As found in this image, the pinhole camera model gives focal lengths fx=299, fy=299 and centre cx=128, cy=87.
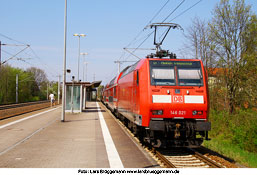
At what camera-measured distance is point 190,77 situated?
31.7 feet

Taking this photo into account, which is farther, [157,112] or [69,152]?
[157,112]

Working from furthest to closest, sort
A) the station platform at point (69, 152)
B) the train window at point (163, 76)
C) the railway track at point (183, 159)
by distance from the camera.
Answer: the train window at point (163, 76), the railway track at point (183, 159), the station platform at point (69, 152)

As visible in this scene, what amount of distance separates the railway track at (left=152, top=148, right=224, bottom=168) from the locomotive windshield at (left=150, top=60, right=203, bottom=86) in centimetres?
219

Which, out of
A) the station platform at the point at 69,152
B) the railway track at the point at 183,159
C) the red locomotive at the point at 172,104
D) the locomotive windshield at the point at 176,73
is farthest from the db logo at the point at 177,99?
the station platform at the point at 69,152

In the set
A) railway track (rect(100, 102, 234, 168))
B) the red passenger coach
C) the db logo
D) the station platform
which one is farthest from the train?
the red passenger coach

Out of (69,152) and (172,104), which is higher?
(172,104)

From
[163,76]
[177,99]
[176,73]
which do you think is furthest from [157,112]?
[176,73]

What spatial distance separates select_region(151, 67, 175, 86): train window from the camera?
947cm

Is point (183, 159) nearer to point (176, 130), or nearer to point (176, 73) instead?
point (176, 130)

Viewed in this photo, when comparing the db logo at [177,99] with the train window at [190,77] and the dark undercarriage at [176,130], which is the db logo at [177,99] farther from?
the dark undercarriage at [176,130]

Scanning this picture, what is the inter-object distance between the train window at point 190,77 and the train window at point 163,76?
26 centimetres

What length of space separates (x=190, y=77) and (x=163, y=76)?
875 mm

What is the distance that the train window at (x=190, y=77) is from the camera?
Answer: 31.3ft

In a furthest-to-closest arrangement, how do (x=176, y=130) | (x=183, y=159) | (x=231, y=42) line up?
1. (x=231, y=42)
2. (x=176, y=130)
3. (x=183, y=159)
